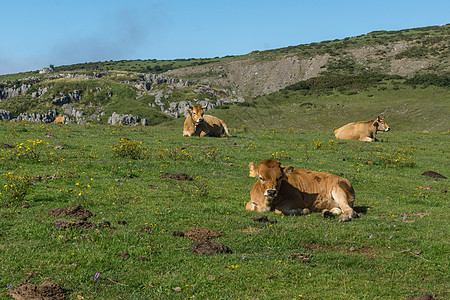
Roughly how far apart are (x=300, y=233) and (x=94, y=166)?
10174 mm

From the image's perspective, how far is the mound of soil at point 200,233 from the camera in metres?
8.55

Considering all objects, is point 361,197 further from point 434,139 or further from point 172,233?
point 434,139

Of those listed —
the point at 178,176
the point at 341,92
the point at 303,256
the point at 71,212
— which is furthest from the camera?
the point at 341,92

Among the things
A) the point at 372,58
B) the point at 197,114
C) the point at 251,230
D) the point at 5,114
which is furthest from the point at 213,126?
the point at 5,114

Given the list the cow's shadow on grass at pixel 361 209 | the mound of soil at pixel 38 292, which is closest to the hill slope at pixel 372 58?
the cow's shadow on grass at pixel 361 209

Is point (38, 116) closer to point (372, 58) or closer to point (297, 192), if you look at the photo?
point (372, 58)

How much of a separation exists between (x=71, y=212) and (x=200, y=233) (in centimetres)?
352

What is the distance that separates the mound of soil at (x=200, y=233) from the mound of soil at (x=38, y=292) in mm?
3328

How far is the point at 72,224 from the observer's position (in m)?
8.55

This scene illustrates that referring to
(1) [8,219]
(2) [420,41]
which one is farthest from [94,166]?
(2) [420,41]

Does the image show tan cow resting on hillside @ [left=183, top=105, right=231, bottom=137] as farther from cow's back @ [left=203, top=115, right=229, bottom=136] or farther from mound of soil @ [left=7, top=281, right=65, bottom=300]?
mound of soil @ [left=7, top=281, right=65, bottom=300]

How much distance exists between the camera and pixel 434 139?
35.2m

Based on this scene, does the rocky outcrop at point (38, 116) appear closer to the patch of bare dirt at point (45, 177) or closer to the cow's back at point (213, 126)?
the cow's back at point (213, 126)

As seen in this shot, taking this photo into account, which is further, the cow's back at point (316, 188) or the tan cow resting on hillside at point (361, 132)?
the tan cow resting on hillside at point (361, 132)
